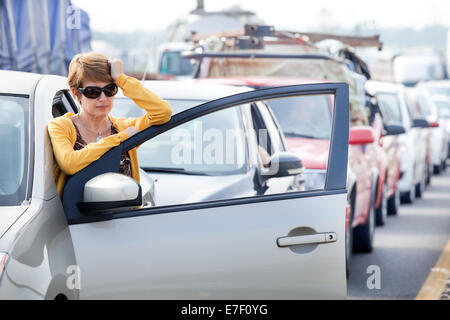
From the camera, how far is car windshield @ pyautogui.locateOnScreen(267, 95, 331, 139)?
8453mm

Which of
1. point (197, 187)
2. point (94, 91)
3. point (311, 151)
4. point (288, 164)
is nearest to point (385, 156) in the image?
point (311, 151)

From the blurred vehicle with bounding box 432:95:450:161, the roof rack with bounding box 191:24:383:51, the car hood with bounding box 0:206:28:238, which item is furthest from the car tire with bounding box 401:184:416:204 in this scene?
the car hood with bounding box 0:206:28:238

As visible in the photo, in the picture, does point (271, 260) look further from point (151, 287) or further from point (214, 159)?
point (214, 159)

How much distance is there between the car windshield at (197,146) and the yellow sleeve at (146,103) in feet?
5.46

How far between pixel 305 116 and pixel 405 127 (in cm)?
491

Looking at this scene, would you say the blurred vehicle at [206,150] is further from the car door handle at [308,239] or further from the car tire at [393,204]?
the car tire at [393,204]

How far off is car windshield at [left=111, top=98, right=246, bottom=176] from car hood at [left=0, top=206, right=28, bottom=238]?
7.50ft

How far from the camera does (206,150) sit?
19.4 ft

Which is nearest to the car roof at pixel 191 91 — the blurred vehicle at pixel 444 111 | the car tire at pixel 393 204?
the car tire at pixel 393 204

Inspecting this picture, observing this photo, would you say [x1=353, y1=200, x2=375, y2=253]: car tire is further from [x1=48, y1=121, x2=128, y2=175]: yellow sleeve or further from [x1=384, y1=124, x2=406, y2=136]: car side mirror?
[x1=48, y1=121, x2=128, y2=175]: yellow sleeve

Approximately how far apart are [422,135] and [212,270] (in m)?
11.9

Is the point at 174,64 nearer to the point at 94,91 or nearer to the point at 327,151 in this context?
the point at 327,151
